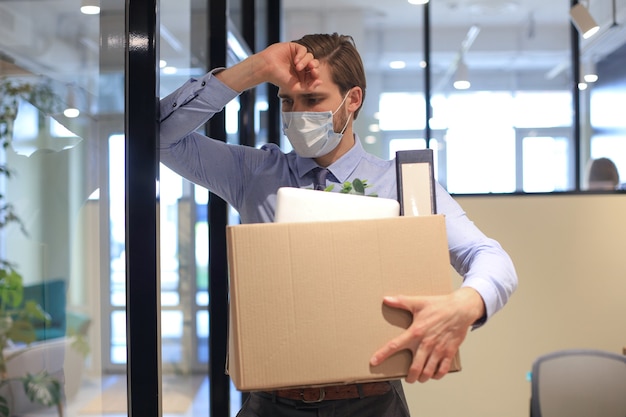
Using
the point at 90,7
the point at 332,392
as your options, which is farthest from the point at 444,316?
the point at 90,7

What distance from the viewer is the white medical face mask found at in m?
1.63

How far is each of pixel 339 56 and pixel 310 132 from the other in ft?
0.63

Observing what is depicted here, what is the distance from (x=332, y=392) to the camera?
152cm

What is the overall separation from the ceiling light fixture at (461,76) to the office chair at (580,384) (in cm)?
214

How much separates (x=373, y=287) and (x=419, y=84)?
3.76 meters

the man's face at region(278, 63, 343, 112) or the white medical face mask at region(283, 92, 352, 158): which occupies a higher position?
the man's face at region(278, 63, 343, 112)

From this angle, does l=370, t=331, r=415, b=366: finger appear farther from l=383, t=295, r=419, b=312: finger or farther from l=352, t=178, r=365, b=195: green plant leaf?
l=352, t=178, r=365, b=195: green plant leaf

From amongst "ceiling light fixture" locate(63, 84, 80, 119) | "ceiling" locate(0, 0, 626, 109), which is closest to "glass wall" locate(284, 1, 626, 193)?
"ceiling" locate(0, 0, 626, 109)

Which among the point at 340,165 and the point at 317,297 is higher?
the point at 340,165

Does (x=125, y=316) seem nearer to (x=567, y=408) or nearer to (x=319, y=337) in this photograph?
(x=319, y=337)

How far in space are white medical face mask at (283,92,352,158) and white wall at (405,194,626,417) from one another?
10.1 feet

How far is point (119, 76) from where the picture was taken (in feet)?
5.74

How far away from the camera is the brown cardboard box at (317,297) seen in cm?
124

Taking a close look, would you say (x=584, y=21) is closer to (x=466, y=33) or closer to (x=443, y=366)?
(x=466, y=33)
